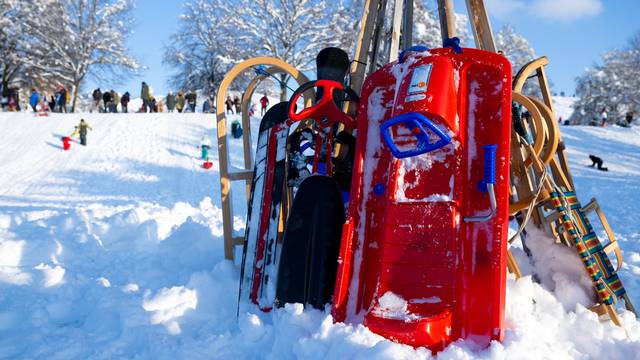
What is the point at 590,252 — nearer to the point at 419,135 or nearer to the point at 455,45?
the point at 419,135

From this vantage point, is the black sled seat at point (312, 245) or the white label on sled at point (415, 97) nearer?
the white label on sled at point (415, 97)

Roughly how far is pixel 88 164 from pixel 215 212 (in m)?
8.57

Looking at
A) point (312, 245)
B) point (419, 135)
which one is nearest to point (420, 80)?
point (419, 135)

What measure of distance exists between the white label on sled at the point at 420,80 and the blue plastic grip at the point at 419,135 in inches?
7.5

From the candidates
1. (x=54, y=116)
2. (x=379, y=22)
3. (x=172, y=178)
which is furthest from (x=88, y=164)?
(x=379, y=22)

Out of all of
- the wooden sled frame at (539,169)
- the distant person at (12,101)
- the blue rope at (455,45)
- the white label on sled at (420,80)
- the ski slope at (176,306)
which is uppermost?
the distant person at (12,101)

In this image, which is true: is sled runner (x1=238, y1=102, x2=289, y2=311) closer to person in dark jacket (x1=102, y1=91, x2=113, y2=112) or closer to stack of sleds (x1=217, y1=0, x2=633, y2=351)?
stack of sleds (x1=217, y1=0, x2=633, y2=351)

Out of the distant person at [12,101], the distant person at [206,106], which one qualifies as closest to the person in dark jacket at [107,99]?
the distant person at [12,101]

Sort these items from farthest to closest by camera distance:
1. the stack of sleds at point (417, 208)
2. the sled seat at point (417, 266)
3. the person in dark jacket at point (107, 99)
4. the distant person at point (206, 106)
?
the distant person at point (206, 106)
the person in dark jacket at point (107, 99)
the stack of sleds at point (417, 208)
the sled seat at point (417, 266)

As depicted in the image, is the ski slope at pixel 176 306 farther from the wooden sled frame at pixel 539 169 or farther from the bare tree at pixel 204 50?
the bare tree at pixel 204 50

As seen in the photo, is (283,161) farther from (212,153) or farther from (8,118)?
(8,118)

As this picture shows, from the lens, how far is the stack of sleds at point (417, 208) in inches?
95.3

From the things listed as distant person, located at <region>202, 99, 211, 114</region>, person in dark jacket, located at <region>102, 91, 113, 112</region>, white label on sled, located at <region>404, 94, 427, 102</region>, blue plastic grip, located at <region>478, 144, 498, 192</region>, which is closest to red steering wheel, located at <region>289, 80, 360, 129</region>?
white label on sled, located at <region>404, 94, 427, 102</region>

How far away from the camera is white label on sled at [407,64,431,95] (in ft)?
8.55
